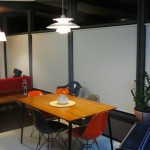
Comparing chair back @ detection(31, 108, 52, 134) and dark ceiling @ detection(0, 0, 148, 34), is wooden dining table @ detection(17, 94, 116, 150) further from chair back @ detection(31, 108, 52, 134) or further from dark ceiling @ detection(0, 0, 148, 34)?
dark ceiling @ detection(0, 0, 148, 34)

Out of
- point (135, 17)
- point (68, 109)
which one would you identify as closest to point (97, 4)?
point (135, 17)

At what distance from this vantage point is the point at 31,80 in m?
7.12

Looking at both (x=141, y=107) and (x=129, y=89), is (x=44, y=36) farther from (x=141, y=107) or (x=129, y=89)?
(x=141, y=107)

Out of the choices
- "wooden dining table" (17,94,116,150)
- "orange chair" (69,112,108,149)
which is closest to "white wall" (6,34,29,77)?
"wooden dining table" (17,94,116,150)

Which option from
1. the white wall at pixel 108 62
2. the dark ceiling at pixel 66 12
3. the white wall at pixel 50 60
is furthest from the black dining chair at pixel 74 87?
the dark ceiling at pixel 66 12

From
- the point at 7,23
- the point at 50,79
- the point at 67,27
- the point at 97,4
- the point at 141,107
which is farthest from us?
the point at 7,23

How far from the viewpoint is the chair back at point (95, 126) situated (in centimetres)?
305

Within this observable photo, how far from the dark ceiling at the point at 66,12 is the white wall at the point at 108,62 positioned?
25cm

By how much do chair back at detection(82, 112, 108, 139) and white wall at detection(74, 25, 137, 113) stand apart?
5.44ft

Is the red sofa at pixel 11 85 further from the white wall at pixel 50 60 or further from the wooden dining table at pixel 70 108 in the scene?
the wooden dining table at pixel 70 108

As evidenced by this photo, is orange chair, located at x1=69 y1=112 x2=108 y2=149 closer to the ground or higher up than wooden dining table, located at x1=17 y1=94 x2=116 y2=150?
closer to the ground

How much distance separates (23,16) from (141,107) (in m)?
5.20

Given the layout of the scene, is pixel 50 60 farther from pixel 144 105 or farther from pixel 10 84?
pixel 144 105

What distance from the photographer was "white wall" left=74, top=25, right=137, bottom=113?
4.64m
